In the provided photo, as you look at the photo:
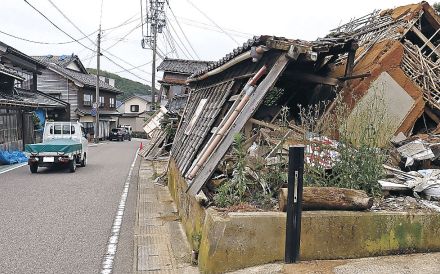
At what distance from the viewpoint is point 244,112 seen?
18.9ft

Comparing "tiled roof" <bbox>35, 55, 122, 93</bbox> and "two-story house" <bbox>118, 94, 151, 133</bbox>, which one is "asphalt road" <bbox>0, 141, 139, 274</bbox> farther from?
"two-story house" <bbox>118, 94, 151, 133</bbox>

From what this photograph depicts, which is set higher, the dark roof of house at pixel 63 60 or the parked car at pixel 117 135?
the dark roof of house at pixel 63 60

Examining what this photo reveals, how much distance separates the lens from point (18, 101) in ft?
70.8

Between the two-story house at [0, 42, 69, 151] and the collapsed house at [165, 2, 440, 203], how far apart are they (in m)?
15.9

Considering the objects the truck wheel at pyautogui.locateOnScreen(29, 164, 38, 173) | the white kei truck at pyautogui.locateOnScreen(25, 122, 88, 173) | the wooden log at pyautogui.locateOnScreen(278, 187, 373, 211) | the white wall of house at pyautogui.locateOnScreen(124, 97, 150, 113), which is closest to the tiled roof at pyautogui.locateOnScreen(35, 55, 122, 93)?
the white wall of house at pyautogui.locateOnScreen(124, 97, 150, 113)

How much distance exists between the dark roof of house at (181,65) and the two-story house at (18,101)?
1013 cm

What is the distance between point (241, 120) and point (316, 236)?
1958 millimetres

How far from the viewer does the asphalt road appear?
18.2 ft

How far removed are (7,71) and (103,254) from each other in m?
20.0

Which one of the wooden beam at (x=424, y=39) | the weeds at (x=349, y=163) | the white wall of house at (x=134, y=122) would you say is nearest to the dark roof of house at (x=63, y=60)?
the white wall of house at (x=134, y=122)

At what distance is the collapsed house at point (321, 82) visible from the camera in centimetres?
571

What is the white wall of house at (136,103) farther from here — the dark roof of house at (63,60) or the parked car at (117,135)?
the parked car at (117,135)

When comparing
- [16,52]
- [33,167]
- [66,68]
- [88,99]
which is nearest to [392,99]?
[33,167]

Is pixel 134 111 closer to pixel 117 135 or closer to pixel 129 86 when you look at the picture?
pixel 117 135
